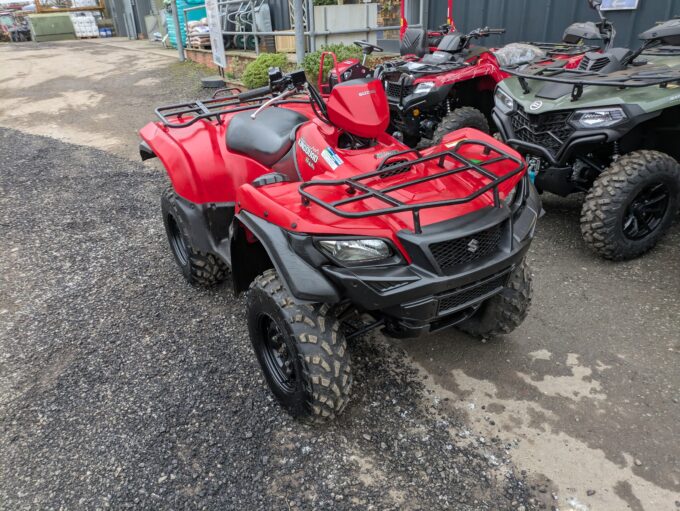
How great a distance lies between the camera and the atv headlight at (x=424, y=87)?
17.8 feet

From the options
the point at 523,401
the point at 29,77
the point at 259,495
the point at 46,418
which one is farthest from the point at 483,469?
the point at 29,77

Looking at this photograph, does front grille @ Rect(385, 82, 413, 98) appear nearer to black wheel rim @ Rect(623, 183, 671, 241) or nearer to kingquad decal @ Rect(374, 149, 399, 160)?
black wheel rim @ Rect(623, 183, 671, 241)

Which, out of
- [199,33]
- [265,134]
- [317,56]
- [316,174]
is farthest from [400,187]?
[199,33]

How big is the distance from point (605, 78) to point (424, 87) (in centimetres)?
197

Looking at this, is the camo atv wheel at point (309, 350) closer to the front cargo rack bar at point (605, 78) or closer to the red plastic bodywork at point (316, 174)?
the red plastic bodywork at point (316, 174)

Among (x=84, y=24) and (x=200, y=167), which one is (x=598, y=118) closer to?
(x=200, y=167)

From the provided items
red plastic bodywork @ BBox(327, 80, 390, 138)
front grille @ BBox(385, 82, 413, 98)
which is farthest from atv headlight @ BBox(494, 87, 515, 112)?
red plastic bodywork @ BBox(327, 80, 390, 138)

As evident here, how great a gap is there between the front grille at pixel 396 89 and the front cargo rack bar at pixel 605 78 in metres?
1.38

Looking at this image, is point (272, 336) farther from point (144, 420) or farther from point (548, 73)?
point (548, 73)

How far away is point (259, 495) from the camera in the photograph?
223 cm

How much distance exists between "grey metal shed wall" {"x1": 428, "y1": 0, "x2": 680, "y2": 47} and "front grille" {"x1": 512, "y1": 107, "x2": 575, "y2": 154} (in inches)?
146

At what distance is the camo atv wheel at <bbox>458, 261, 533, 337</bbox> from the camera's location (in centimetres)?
283

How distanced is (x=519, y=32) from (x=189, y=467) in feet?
26.1

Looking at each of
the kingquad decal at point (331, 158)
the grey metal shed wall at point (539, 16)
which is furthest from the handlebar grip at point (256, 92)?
the grey metal shed wall at point (539, 16)
